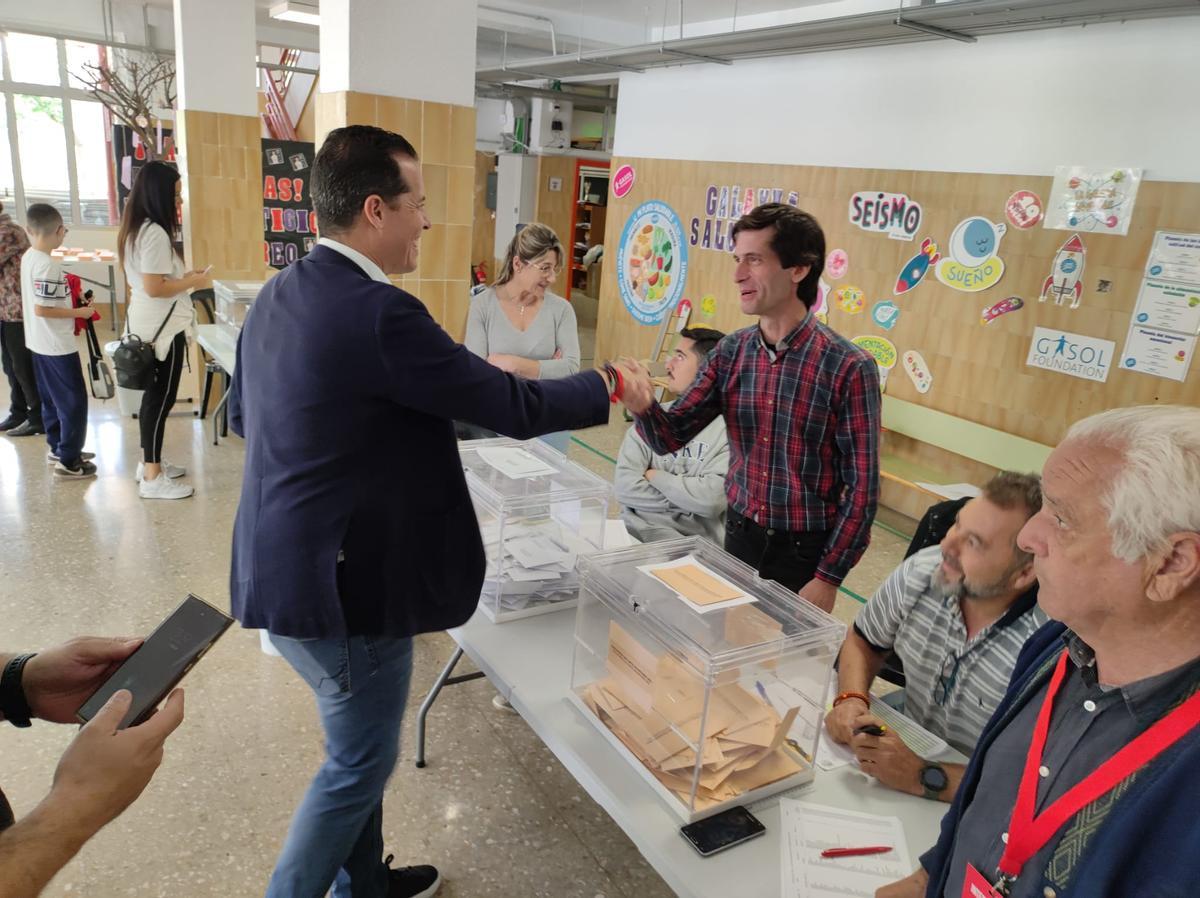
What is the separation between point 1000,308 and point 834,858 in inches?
154

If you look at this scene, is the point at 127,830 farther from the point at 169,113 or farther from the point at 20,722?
the point at 169,113

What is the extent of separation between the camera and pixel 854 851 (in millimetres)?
1387

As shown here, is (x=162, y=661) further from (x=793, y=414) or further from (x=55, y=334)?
(x=55, y=334)

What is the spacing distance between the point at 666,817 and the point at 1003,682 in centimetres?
79

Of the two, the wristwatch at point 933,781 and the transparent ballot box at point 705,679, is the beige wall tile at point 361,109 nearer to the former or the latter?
the transparent ballot box at point 705,679

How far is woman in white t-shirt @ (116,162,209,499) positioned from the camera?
13.7 ft

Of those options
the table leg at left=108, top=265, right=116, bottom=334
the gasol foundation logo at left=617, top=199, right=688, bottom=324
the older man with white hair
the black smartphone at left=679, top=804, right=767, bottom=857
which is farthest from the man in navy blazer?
the table leg at left=108, top=265, right=116, bottom=334

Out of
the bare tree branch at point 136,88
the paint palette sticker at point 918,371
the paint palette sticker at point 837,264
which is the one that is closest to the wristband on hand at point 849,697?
the paint palette sticker at point 918,371

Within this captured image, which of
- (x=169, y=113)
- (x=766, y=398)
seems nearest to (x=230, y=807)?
(x=766, y=398)

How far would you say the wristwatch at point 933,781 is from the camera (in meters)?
1.53

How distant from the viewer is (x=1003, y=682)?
168 centimetres

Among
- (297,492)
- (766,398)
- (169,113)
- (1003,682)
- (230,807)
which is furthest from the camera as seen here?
(169,113)

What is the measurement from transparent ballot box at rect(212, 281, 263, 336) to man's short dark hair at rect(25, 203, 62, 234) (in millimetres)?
901

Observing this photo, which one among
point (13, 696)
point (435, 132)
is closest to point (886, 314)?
point (435, 132)
